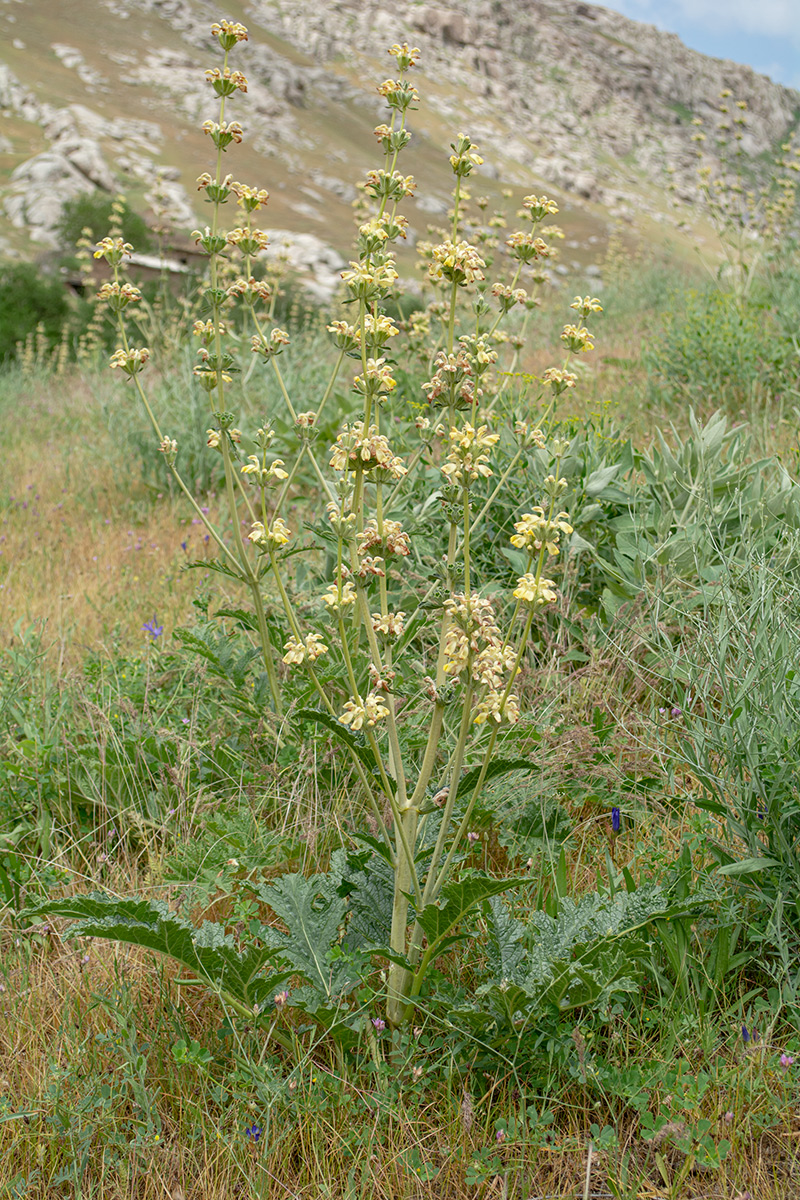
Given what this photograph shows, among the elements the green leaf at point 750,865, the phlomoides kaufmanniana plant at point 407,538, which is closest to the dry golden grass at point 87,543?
the phlomoides kaufmanniana plant at point 407,538

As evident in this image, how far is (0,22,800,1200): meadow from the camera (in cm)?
135

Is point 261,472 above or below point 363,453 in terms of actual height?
below

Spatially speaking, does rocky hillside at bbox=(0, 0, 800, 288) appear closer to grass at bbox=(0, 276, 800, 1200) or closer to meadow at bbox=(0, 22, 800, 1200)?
meadow at bbox=(0, 22, 800, 1200)

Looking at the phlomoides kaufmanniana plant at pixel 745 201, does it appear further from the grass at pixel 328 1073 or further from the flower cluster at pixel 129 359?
the grass at pixel 328 1073

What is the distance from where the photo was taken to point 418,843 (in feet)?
5.61

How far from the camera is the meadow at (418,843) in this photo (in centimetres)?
135

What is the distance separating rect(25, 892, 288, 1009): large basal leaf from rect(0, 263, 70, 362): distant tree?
10.8 m

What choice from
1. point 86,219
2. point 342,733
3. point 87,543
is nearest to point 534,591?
point 342,733

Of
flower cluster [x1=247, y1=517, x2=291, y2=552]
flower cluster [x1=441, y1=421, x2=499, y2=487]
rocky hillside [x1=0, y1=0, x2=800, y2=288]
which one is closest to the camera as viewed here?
flower cluster [x1=441, y1=421, x2=499, y2=487]

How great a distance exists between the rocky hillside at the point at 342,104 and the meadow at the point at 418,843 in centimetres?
606

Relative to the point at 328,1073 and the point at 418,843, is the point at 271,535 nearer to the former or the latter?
the point at 418,843

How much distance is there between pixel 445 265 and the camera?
1.53 metres

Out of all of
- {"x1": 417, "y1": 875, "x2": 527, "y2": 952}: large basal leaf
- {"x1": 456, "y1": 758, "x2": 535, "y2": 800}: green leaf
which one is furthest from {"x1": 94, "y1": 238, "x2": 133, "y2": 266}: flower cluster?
{"x1": 417, "y1": 875, "x2": 527, "y2": 952}: large basal leaf

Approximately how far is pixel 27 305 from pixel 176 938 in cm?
1200
